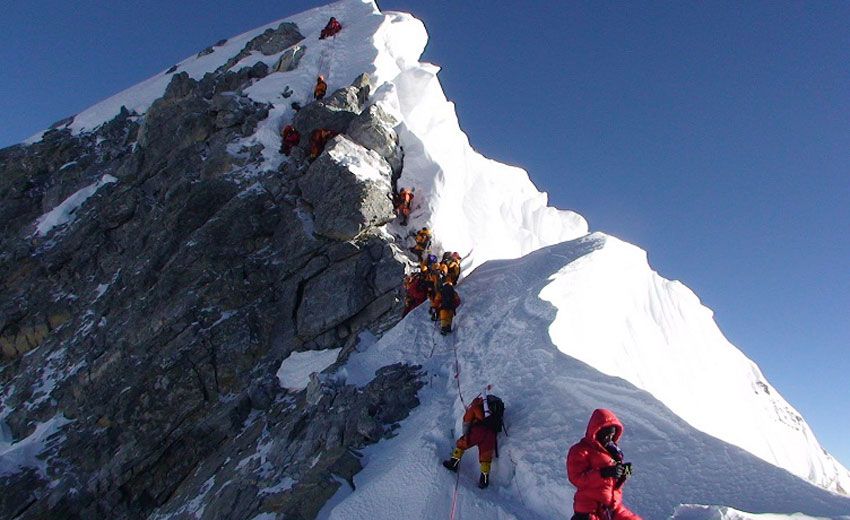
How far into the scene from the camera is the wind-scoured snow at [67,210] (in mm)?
21025

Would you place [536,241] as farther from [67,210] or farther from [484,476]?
[67,210]

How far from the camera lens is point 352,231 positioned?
16.5 metres

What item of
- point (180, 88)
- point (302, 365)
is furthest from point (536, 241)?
point (180, 88)

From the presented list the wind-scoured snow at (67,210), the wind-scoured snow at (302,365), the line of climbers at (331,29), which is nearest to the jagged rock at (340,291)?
the wind-scoured snow at (302,365)

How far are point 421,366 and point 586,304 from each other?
3539 mm

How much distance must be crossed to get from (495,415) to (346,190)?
1118 cm

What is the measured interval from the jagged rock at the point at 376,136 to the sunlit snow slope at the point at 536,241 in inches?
19.0

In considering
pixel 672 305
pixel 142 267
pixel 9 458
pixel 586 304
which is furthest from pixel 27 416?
pixel 672 305

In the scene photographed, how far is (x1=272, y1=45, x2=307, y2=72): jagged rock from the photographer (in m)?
24.9

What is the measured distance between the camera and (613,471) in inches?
204

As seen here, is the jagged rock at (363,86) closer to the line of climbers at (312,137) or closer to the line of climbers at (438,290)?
the line of climbers at (312,137)

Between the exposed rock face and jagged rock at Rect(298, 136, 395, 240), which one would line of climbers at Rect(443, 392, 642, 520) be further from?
jagged rock at Rect(298, 136, 395, 240)

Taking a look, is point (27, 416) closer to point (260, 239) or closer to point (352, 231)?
point (260, 239)

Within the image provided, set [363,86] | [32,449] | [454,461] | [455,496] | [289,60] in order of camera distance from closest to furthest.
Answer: [455,496], [454,461], [32,449], [363,86], [289,60]
